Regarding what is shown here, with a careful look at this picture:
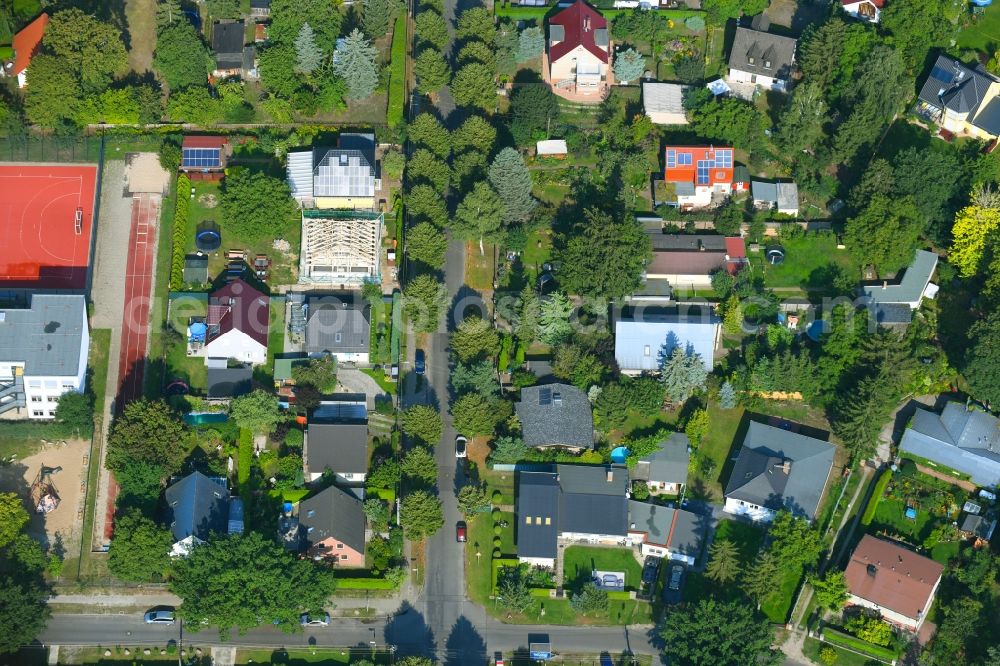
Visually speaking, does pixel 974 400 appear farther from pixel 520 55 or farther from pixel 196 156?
pixel 196 156

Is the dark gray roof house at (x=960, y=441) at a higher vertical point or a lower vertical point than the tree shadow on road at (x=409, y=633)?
higher

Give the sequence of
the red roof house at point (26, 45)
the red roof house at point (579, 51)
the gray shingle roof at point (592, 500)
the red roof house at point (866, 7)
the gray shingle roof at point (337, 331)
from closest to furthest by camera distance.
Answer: the gray shingle roof at point (592, 500) < the gray shingle roof at point (337, 331) < the red roof house at point (26, 45) < the red roof house at point (579, 51) < the red roof house at point (866, 7)

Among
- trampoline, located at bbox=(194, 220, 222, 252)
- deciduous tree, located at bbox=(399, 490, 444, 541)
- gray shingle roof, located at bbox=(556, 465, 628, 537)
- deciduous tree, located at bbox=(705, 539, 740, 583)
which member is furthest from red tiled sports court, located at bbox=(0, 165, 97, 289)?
deciduous tree, located at bbox=(705, 539, 740, 583)

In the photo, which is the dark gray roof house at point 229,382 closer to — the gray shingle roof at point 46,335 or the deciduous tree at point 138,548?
the gray shingle roof at point 46,335

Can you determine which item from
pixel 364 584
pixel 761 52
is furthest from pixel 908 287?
pixel 364 584

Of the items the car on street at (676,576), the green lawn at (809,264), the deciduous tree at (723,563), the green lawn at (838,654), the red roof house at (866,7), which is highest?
the red roof house at (866,7)

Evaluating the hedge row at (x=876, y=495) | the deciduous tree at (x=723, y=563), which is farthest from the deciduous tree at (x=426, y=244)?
the hedge row at (x=876, y=495)
